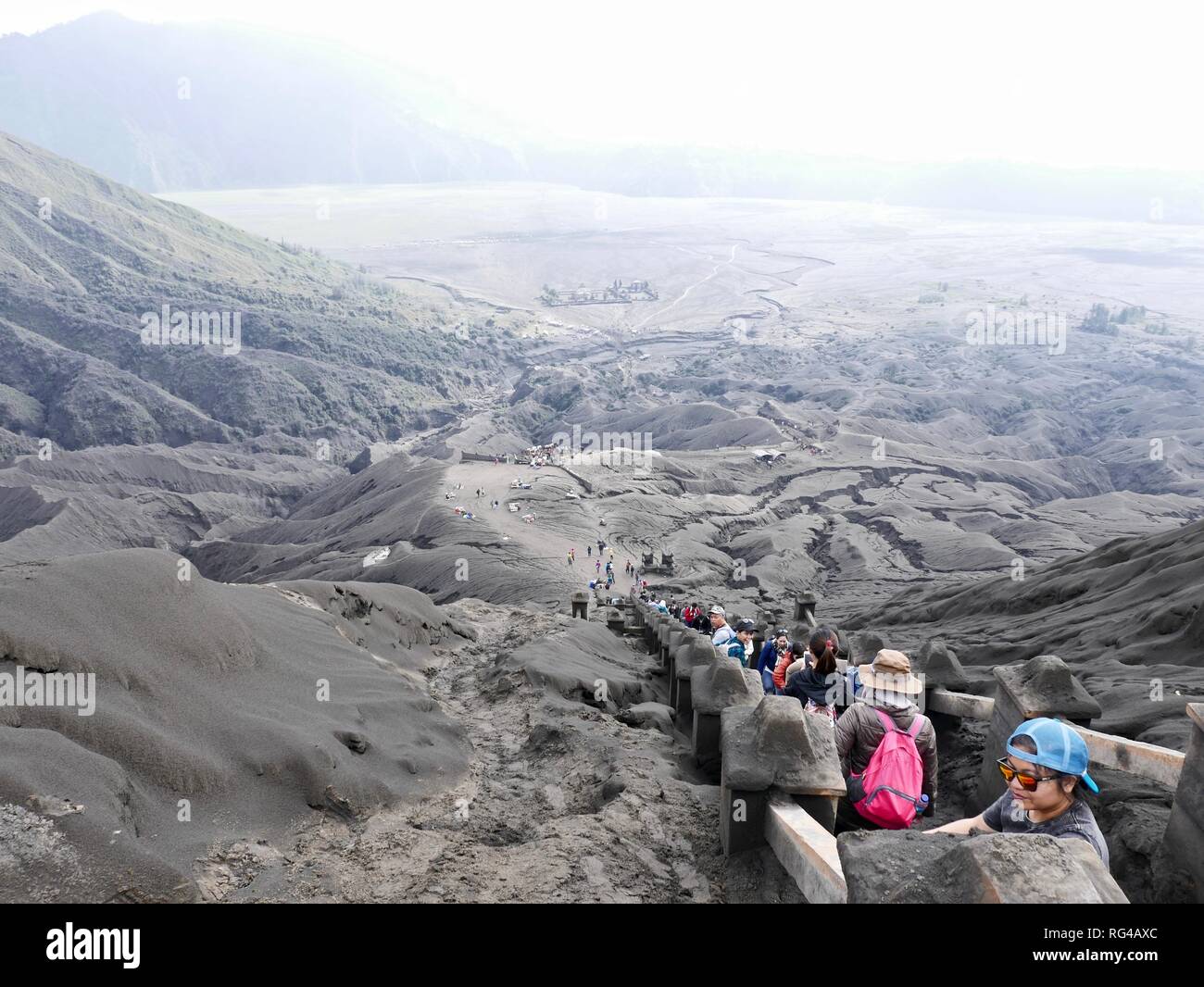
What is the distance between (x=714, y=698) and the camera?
678 cm

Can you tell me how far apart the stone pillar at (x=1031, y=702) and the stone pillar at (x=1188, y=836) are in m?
1.41

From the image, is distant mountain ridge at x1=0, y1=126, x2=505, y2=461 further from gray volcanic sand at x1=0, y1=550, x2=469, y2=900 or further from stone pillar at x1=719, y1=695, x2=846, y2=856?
stone pillar at x1=719, y1=695, x2=846, y2=856

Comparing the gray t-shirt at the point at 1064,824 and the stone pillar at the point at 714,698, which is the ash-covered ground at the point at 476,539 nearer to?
the stone pillar at the point at 714,698

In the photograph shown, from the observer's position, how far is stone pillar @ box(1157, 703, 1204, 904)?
4121 mm

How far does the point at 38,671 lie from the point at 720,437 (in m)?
56.0

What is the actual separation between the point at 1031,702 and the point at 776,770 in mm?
2166

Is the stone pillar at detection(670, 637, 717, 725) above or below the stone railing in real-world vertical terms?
below

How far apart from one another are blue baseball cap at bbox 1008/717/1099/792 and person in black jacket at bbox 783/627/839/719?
2.83m

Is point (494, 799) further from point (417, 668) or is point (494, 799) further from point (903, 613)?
point (903, 613)

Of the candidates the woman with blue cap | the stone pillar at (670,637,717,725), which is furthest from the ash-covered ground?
the woman with blue cap

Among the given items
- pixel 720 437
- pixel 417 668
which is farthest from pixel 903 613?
pixel 720 437

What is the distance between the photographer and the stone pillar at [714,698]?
22.1ft

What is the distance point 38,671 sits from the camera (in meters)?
6.95

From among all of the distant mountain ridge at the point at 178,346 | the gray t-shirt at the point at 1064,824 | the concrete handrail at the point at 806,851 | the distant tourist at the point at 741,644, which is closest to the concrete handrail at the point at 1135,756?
the gray t-shirt at the point at 1064,824
